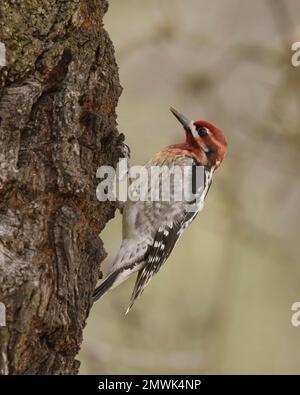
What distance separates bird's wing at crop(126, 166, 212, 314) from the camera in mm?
4996

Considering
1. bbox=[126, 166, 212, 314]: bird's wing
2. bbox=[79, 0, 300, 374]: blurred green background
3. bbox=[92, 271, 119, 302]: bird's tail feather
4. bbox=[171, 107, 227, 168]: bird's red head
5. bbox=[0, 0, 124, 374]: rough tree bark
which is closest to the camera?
bbox=[0, 0, 124, 374]: rough tree bark

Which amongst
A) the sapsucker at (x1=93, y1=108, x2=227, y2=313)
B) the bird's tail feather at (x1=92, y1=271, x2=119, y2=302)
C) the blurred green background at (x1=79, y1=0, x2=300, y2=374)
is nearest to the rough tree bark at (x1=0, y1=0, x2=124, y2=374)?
the bird's tail feather at (x1=92, y1=271, x2=119, y2=302)

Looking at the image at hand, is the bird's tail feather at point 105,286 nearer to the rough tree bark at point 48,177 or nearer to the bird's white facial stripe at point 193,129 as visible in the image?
the rough tree bark at point 48,177

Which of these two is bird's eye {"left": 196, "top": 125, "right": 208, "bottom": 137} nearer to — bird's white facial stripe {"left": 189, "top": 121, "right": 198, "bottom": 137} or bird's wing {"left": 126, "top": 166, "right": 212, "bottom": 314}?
bird's white facial stripe {"left": 189, "top": 121, "right": 198, "bottom": 137}

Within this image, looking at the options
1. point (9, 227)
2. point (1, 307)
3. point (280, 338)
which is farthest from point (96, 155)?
point (280, 338)

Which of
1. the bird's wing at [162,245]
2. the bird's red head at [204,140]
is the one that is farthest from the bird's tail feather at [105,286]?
the bird's red head at [204,140]

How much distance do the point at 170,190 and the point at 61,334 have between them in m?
2.10

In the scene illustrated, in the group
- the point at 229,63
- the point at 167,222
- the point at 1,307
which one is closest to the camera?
the point at 1,307

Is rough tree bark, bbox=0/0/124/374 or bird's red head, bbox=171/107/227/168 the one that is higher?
bird's red head, bbox=171/107/227/168

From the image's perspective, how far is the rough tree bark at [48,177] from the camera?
3.15m

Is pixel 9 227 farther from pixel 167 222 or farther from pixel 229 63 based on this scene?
pixel 229 63

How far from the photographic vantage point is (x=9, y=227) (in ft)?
10.6

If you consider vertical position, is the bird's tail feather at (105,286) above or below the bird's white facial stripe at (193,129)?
below

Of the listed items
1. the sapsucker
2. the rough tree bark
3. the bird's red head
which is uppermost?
the bird's red head
